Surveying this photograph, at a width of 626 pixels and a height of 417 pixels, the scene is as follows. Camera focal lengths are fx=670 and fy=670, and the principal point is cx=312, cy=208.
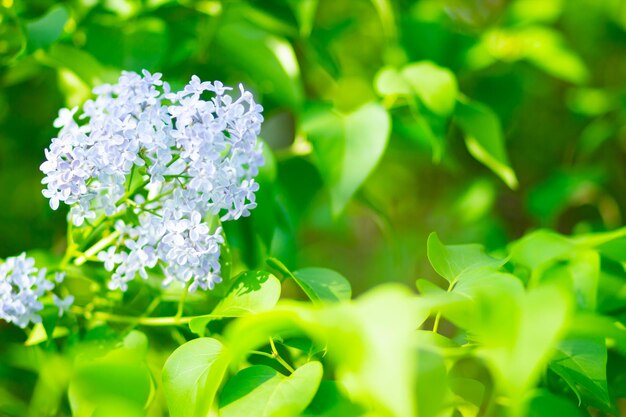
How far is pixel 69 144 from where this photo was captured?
1.81ft

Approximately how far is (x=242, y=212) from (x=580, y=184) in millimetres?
756

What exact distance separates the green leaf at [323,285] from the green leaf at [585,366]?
18cm

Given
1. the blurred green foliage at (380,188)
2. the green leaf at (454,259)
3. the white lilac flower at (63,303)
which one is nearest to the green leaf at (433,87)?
the blurred green foliage at (380,188)

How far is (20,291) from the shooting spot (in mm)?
599

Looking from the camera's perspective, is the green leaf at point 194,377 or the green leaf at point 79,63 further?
the green leaf at point 79,63

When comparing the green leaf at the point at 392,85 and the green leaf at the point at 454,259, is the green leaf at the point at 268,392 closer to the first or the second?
the green leaf at the point at 454,259

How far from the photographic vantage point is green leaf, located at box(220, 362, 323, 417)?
0.45m

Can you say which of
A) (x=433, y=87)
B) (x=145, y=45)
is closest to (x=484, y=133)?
(x=433, y=87)

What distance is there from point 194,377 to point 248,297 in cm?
8

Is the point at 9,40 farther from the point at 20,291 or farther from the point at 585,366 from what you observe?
the point at 585,366

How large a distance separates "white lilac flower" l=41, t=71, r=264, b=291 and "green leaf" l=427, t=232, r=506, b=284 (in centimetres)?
16

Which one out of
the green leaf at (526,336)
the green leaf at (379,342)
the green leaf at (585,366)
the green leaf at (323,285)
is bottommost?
the green leaf at (585,366)

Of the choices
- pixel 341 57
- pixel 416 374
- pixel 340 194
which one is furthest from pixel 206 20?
pixel 416 374

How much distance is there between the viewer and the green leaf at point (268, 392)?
1.48ft
